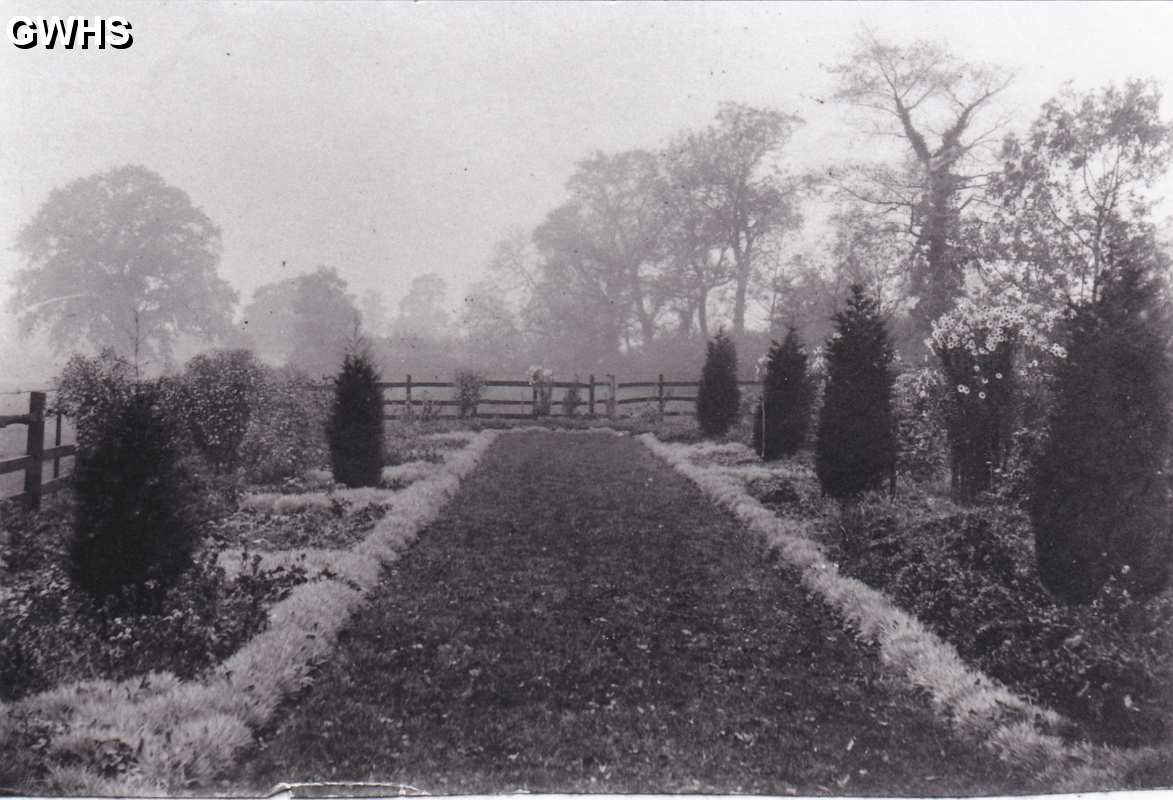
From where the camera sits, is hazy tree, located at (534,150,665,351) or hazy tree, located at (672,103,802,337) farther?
hazy tree, located at (534,150,665,351)

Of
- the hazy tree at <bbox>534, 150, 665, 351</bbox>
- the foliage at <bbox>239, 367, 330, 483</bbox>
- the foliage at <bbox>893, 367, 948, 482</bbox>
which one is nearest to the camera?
the foliage at <bbox>893, 367, 948, 482</bbox>

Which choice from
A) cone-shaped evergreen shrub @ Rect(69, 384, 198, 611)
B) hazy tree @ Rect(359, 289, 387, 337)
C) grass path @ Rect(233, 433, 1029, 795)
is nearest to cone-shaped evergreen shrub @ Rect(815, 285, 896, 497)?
grass path @ Rect(233, 433, 1029, 795)

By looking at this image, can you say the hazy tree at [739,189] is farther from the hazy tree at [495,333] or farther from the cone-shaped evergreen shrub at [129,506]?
the cone-shaped evergreen shrub at [129,506]

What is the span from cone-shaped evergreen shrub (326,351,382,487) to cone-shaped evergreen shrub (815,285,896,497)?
678 cm

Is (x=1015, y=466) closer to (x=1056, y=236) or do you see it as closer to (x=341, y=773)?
(x=1056, y=236)

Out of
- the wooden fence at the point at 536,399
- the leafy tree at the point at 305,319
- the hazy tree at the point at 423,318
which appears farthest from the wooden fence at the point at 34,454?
the hazy tree at the point at 423,318

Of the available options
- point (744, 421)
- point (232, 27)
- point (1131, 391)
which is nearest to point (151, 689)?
point (232, 27)

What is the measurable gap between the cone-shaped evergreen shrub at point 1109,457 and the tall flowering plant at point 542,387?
19389 millimetres

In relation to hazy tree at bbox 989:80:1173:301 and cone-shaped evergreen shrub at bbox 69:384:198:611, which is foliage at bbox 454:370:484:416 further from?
cone-shaped evergreen shrub at bbox 69:384:198:611

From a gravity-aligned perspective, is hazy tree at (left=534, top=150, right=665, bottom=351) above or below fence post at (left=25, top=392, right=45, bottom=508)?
above

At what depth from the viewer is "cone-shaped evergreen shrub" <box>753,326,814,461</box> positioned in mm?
15086

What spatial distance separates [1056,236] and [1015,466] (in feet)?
17.0

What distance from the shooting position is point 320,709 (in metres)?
4.04

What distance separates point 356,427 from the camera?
11109 mm
